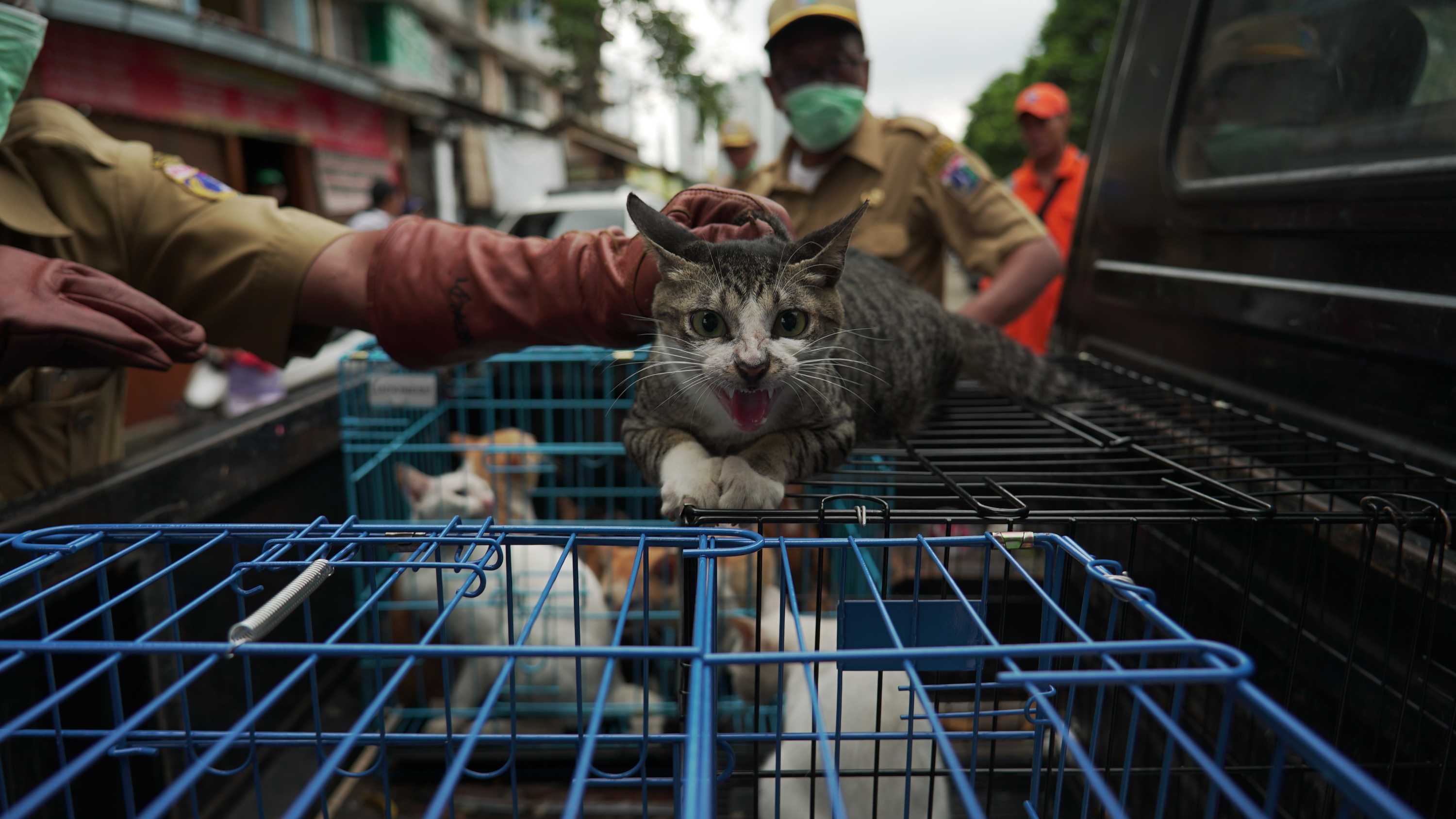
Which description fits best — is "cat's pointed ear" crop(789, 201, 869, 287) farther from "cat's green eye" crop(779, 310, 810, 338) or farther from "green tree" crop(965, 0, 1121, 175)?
"green tree" crop(965, 0, 1121, 175)

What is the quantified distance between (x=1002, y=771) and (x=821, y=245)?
1.02 m

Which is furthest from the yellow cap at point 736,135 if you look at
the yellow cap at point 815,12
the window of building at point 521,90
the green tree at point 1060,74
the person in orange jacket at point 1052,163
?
the window of building at point 521,90

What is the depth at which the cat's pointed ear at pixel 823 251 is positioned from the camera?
4.97 ft

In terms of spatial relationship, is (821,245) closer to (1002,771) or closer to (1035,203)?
(1002,771)

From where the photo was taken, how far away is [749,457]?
58.8 inches

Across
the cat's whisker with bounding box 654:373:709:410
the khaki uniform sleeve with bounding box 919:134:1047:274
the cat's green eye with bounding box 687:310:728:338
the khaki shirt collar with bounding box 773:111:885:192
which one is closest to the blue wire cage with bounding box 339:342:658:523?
the cat's whisker with bounding box 654:373:709:410

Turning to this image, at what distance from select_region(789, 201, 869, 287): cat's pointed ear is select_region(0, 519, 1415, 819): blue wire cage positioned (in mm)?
596

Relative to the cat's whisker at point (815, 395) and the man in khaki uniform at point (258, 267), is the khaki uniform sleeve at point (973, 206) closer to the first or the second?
the man in khaki uniform at point (258, 267)

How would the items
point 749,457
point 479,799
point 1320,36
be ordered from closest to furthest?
point 749,457 < point 1320,36 < point 479,799

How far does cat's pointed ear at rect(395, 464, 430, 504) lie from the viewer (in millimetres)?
2711

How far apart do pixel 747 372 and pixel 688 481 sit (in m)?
0.23

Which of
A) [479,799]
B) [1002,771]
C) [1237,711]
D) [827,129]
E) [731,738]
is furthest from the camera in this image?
[827,129]

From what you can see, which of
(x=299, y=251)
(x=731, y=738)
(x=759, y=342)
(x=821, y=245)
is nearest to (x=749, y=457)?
(x=759, y=342)

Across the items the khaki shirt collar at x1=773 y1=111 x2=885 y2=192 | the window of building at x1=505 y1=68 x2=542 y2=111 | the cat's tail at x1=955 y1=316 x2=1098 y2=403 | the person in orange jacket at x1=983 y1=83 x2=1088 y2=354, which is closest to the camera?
the cat's tail at x1=955 y1=316 x2=1098 y2=403
